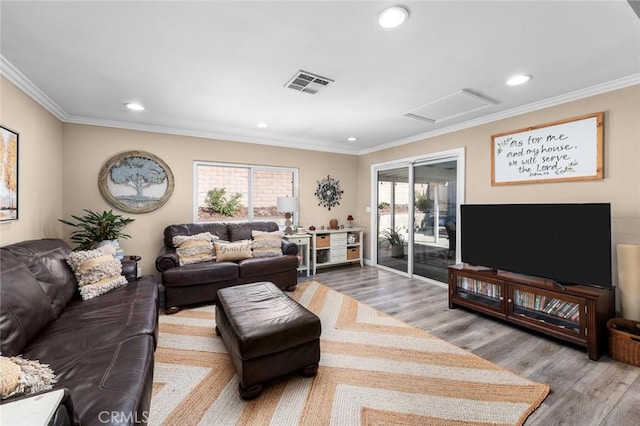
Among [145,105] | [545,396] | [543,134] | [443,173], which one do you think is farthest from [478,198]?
[145,105]

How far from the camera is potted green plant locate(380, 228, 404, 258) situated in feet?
16.5

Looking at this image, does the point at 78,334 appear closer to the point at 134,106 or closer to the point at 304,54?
the point at 304,54

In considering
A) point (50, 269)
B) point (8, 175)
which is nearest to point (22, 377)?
point (50, 269)

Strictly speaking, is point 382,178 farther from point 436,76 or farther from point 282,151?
point 436,76

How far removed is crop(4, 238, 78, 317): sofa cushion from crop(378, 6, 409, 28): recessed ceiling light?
9.56ft

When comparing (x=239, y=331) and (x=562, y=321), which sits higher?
(x=239, y=331)

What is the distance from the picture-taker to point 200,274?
10.7 feet

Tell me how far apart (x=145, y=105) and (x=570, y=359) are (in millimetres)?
4837

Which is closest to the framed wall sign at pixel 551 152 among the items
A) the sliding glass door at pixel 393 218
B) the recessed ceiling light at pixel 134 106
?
the sliding glass door at pixel 393 218

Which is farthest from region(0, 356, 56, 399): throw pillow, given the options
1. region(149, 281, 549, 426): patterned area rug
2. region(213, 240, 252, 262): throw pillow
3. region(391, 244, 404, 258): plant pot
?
region(391, 244, 404, 258): plant pot

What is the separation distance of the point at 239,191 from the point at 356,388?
3.56m

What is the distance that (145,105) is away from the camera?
3.18m

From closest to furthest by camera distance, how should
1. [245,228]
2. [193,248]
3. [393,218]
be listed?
[193,248]
[245,228]
[393,218]

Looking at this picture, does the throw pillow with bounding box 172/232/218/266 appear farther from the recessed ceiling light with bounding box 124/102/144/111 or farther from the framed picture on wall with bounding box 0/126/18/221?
the recessed ceiling light with bounding box 124/102/144/111
